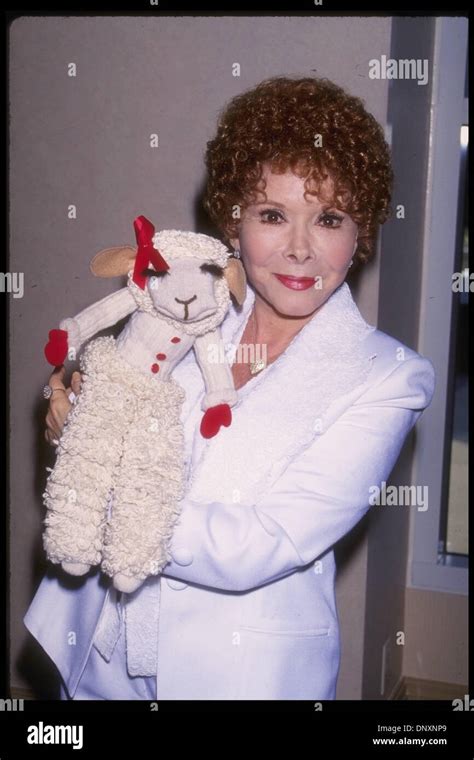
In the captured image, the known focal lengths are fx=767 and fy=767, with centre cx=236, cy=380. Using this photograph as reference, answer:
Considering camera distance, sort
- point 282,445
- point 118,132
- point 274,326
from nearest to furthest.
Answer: point 282,445
point 274,326
point 118,132

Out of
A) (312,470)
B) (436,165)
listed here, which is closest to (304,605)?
(312,470)

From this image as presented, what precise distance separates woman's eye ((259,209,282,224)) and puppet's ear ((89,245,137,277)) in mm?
190

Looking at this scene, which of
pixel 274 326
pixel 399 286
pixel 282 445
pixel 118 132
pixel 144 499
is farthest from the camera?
pixel 399 286

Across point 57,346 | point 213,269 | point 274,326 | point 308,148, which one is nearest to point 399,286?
point 274,326

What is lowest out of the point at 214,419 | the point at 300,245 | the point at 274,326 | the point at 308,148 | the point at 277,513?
the point at 277,513

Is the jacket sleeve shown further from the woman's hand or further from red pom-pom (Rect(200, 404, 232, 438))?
the woman's hand

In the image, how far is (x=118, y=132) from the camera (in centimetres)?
159

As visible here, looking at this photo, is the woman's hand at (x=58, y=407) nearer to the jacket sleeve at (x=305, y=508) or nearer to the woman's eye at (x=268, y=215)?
the jacket sleeve at (x=305, y=508)

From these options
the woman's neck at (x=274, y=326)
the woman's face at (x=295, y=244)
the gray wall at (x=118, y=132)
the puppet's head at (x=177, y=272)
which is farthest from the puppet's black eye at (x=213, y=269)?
the gray wall at (x=118, y=132)

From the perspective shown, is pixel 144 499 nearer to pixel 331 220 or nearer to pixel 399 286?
pixel 331 220

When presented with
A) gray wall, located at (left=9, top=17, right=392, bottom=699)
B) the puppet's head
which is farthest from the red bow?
gray wall, located at (left=9, top=17, right=392, bottom=699)

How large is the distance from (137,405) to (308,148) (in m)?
0.40

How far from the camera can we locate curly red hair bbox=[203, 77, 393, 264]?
3.27ft

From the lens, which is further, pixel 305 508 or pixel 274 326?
pixel 274 326
